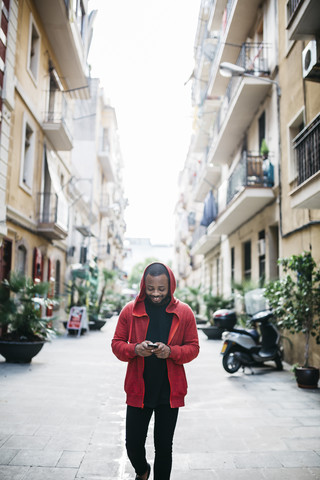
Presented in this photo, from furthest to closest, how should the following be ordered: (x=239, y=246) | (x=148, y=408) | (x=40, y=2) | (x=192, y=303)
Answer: (x=192, y=303), (x=239, y=246), (x=40, y=2), (x=148, y=408)

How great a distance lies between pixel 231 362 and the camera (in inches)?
360

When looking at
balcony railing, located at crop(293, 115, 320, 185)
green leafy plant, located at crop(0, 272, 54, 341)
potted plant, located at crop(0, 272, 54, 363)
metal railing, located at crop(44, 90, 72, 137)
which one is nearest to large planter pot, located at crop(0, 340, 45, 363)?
potted plant, located at crop(0, 272, 54, 363)

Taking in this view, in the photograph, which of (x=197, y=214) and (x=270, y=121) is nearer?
(x=270, y=121)

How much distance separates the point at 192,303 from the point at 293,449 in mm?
18317

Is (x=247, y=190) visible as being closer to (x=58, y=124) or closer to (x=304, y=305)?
(x=304, y=305)

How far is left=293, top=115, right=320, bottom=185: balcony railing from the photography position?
318 inches

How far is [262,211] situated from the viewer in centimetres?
1380

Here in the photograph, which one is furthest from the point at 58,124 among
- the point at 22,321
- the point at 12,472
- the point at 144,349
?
the point at 144,349

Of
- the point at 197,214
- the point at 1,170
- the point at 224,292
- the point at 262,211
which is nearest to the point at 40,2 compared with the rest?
the point at 1,170

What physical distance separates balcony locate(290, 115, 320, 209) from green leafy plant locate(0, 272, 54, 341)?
5384mm

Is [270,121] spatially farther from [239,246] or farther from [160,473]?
[160,473]

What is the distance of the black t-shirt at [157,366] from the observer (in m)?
3.05

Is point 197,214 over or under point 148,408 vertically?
over

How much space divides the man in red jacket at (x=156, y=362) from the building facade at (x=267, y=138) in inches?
209
